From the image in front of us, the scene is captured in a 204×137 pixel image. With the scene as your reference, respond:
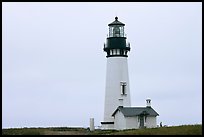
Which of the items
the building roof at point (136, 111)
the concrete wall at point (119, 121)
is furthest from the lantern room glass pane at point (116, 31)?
the concrete wall at point (119, 121)

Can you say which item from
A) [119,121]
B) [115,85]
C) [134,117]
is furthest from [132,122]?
[115,85]

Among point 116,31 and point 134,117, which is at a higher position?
point 116,31

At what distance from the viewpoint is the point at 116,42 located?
45.2 metres

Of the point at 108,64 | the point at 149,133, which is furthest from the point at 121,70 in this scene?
the point at 149,133

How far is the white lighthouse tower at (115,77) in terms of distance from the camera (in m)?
44.1

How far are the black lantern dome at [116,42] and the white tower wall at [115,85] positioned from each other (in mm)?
494

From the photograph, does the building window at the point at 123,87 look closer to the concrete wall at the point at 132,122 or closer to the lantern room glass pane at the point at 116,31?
the concrete wall at the point at 132,122

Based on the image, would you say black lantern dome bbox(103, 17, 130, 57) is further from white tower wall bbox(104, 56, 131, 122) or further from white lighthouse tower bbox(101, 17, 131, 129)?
white tower wall bbox(104, 56, 131, 122)

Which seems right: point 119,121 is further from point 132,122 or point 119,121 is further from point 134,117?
point 134,117

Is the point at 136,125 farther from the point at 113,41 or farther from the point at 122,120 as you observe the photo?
the point at 113,41

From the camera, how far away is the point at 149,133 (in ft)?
94.6

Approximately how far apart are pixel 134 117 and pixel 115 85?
3.07 meters

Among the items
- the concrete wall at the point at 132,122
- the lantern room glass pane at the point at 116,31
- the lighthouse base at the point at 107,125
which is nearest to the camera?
the concrete wall at the point at 132,122

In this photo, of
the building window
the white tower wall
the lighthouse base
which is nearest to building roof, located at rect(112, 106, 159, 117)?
the white tower wall
